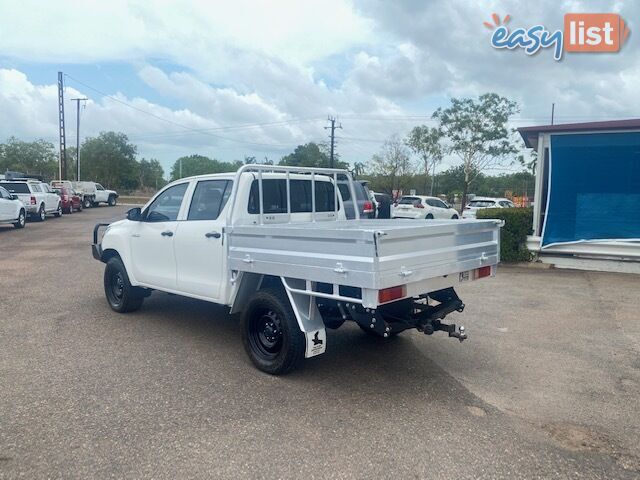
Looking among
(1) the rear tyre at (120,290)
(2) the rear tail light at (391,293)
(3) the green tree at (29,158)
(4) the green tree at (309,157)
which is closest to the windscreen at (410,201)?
(1) the rear tyre at (120,290)

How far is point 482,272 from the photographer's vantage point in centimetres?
522

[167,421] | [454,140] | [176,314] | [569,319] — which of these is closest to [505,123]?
[454,140]

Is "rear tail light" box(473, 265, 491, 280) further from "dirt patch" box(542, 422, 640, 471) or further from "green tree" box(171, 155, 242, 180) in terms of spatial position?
"green tree" box(171, 155, 242, 180)

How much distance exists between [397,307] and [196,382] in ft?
6.46

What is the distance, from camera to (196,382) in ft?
15.4

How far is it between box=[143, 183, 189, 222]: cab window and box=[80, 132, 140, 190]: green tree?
177 ft

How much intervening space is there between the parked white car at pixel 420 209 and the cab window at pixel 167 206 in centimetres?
1817

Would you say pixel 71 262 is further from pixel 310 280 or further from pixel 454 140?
pixel 454 140

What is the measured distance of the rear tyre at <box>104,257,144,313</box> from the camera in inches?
274

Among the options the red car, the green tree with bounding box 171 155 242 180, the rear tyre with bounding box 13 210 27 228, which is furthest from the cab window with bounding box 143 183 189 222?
the green tree with bounding box 171 155 242 180

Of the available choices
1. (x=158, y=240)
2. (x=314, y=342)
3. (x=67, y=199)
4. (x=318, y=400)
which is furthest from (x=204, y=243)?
(x=67, y=199)

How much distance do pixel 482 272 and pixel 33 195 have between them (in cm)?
2302

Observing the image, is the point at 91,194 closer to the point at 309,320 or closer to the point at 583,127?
the point at 583,127

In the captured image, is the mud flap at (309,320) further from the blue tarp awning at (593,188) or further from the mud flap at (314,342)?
the blue tarp awning at (593,188)
